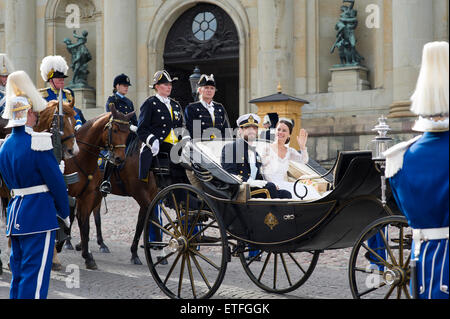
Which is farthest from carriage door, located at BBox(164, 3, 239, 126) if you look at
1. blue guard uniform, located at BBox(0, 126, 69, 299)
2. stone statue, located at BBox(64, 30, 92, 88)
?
→ blue guard uniform, located at BBox(0, 126, 69, 299)

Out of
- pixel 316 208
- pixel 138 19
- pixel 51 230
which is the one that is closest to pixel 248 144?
pixel 316 208

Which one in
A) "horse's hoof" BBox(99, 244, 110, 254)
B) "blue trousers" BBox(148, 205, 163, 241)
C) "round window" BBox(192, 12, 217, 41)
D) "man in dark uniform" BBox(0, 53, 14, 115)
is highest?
"round window" BBox(192, 12, 217, 41)

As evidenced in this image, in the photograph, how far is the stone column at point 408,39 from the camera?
14.9 metres

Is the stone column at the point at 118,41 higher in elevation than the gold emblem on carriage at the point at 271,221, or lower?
higher

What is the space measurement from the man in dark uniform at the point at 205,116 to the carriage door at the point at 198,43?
11634 millimetres

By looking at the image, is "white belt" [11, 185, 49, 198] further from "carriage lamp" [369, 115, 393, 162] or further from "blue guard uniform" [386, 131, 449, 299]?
"blue guard uniform" [386, 131, 449, 299]

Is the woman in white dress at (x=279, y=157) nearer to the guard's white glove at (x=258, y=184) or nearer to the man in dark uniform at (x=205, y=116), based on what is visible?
the guard's white glove at (x=258, y=184)

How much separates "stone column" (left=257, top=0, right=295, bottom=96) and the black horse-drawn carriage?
10.5 m

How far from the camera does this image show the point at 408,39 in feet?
48.9

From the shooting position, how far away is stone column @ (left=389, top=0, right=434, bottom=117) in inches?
586

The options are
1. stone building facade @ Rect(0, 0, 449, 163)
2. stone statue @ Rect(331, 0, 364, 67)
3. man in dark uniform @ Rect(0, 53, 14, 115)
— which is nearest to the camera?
man in dark uniform @ Rect(0, 53, 14, 115)

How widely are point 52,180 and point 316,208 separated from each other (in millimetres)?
2068

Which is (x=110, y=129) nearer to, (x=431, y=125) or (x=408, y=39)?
(x=431, y=125)

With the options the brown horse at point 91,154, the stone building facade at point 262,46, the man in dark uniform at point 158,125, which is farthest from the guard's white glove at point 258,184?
the stone building facade at point 262,46
